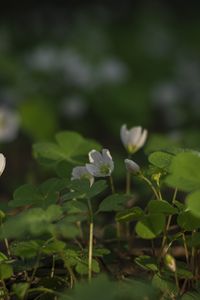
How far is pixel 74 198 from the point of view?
171cm

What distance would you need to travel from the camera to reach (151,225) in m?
1.70

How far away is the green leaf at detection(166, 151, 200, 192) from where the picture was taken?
5.07ft

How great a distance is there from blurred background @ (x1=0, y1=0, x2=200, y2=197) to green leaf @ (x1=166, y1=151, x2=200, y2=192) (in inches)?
24.2

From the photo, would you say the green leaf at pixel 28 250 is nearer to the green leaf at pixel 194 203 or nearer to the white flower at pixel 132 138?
the green leaf at pixel 194 203

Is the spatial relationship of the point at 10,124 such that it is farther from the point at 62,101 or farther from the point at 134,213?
the point at 134,213

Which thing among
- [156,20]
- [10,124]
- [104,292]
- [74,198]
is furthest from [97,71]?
[104,292]

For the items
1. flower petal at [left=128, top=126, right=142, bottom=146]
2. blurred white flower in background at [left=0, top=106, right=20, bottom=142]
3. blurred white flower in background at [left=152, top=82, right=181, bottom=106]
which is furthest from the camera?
blurred white flower in background at [left=152, top=82, right=181, bottom=106]

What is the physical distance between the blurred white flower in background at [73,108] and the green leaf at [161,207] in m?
3.46

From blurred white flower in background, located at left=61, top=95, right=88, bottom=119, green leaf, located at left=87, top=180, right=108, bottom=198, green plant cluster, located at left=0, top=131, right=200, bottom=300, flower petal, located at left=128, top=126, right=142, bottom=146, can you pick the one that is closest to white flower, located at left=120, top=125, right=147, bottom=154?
flower petal, located at left=128, top=126, right=142, bottom=146

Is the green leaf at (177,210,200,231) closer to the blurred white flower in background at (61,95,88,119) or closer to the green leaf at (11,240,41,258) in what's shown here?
the green leaf at (11,240,41,258)

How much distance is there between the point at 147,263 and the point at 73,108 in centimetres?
349

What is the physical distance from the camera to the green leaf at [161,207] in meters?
1.64

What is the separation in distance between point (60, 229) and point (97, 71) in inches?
169

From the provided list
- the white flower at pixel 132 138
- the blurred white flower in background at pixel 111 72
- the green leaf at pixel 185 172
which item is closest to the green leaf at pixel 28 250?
the green leaf at pixel 185 172
